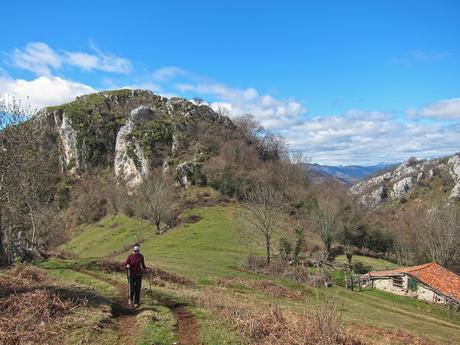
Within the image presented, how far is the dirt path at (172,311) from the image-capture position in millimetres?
12977

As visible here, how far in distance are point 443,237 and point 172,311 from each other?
6446cm

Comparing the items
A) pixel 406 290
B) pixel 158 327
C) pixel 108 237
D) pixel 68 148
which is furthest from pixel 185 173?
pixel 158 327

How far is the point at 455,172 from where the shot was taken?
175125 mm

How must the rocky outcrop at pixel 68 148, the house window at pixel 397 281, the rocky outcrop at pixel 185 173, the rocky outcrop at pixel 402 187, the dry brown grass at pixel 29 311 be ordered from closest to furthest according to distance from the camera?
the dry brown grass at pixel 29 311 < the house window at pixel 397 281 < the rocky outcrop at pixel 185 173 < the rocky outcrop at pixel 68 148 < the rocky outcrop at pixel 402 187

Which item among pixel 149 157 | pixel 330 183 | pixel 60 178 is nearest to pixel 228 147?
pixel 149 157

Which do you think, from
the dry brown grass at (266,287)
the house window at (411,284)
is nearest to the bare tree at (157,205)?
the house window at (411,284)

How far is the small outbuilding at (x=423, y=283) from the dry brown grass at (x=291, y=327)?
1610 inches

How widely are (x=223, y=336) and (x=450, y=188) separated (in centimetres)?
17549

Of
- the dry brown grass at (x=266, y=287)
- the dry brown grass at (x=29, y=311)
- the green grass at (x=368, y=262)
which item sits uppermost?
the dry brown grass at (x=29, y=311)

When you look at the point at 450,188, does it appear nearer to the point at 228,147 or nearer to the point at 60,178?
the point at 228,147

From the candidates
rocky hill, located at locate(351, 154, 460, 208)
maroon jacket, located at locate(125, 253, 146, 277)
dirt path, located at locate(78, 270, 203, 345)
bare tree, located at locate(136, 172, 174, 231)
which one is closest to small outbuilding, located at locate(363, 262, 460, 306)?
bare tree, located at locate(136, 172, 174, 231)

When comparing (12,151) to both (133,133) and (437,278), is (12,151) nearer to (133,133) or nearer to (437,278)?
(437,278)

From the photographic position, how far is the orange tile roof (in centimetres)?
4862

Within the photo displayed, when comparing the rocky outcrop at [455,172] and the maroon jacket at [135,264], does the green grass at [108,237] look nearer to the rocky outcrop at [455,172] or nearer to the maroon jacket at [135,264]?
the maroon jacket at [135,264]
